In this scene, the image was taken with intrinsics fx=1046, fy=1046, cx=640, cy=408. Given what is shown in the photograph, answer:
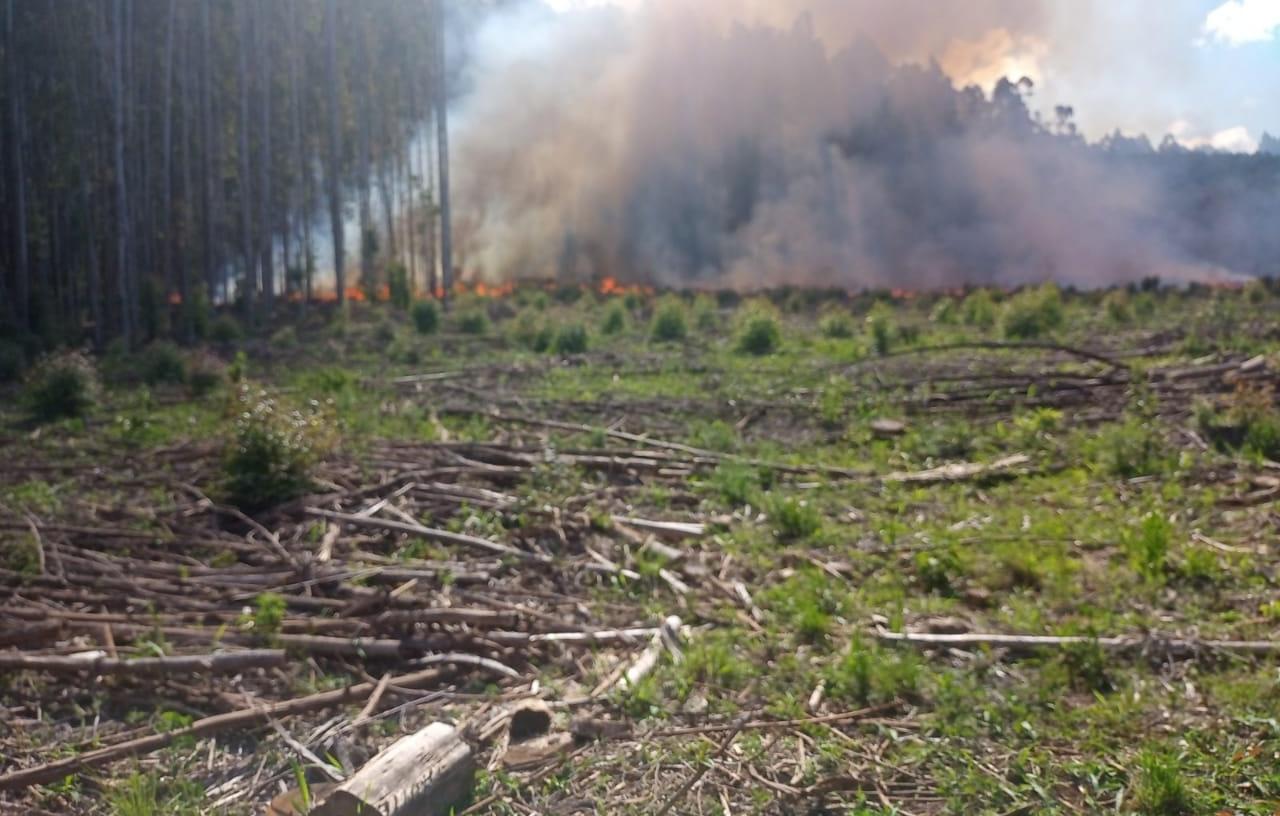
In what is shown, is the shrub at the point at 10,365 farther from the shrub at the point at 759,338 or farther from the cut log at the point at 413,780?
the cut log at the point at 413,780

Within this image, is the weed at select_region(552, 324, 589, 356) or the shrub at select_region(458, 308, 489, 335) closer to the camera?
the weed at select_region(552, 324, 589, 356)

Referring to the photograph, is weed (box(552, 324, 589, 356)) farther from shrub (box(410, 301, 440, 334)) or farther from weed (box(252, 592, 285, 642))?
weed (box(252, 592, 285, 642))

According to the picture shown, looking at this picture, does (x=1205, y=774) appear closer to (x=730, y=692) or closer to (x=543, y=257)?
(x=730, y=692)

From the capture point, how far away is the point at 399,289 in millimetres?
28031

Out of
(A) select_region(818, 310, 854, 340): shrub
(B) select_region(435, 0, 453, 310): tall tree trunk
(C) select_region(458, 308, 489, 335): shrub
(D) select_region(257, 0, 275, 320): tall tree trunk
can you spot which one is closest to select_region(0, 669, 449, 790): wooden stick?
(A) select_region(818, 310, 854, 340): shrub

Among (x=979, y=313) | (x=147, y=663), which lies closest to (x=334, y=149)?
(x=979, y=313)

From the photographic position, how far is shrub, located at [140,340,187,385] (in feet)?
52.1

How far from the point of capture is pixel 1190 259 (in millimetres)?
35750

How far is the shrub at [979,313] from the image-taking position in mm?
19327

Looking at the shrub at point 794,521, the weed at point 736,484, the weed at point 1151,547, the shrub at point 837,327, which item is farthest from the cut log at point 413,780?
the shrub at point 837,327

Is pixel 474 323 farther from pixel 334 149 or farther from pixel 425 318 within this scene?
pixel 334 149

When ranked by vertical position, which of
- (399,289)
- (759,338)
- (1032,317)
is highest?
(399,289)

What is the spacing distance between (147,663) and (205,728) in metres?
0.60

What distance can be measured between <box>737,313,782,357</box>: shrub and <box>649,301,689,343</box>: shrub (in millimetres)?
2395
